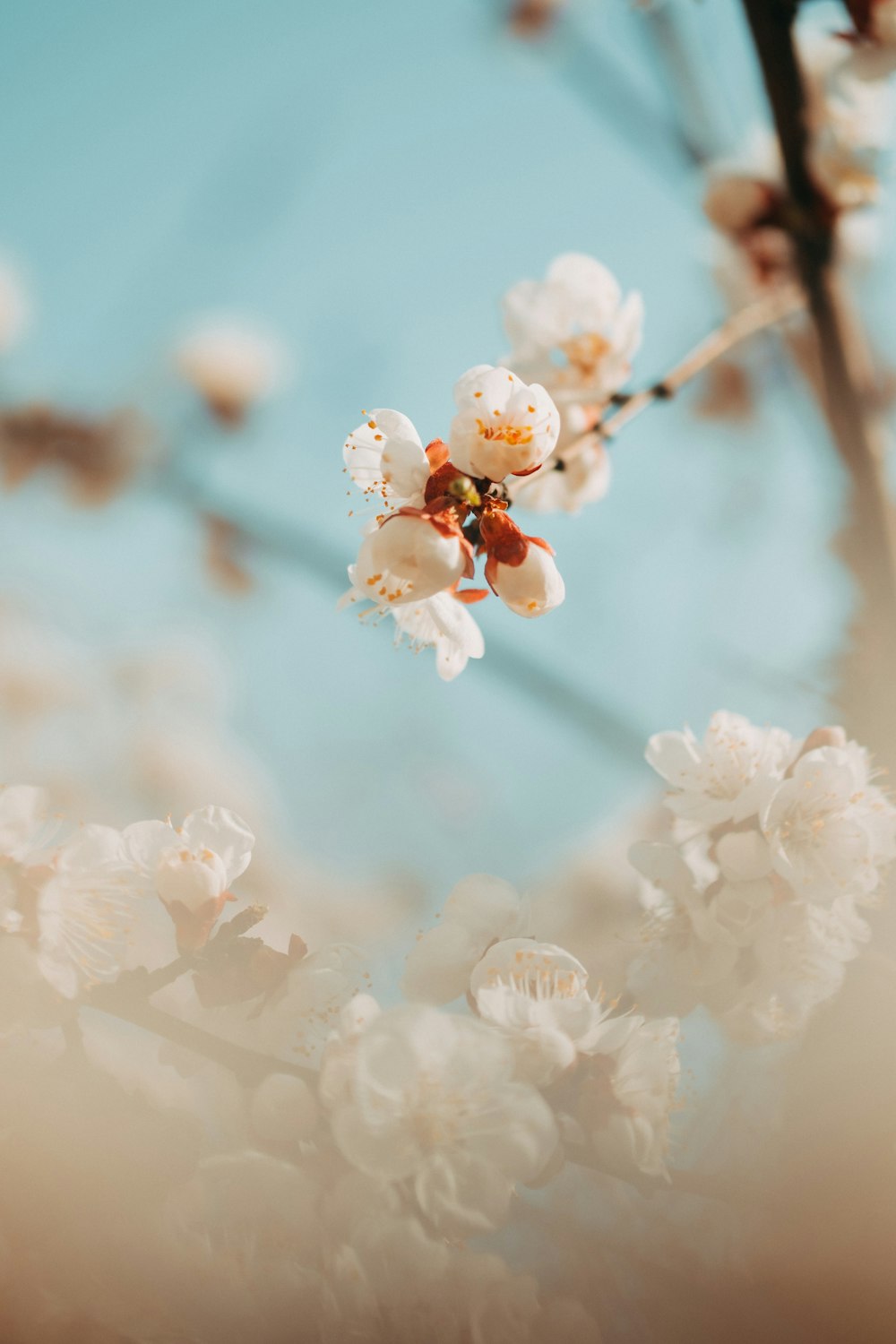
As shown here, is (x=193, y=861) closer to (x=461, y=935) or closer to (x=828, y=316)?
(x=461, y=935)

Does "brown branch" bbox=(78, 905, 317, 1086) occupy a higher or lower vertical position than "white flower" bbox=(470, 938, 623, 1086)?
lower

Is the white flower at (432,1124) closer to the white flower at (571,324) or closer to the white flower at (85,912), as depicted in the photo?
the white flower at (85,912)

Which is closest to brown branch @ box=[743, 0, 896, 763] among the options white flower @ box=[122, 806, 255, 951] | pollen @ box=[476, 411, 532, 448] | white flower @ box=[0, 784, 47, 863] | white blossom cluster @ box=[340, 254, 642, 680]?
white blossom cluster @ box=[340, 254, 642, 680]

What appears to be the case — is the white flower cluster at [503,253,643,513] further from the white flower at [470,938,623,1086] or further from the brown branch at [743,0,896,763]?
the white flower at [470,938,623,1086]

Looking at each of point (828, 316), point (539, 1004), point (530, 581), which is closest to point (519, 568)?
point (530, 581)

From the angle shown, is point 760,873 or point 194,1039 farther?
point 760,873

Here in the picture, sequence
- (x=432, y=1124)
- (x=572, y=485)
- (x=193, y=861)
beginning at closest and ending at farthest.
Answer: (x=432, y=1124), (x=193, y=861), (x=572, y=485)

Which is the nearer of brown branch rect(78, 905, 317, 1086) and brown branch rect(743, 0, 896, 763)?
brown branch rect(78, 905, 317, 1086)
